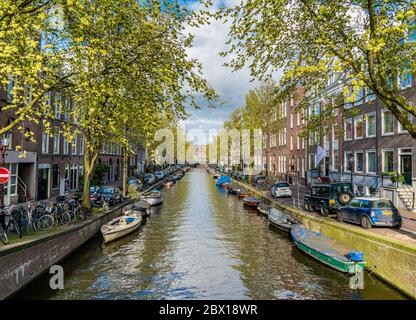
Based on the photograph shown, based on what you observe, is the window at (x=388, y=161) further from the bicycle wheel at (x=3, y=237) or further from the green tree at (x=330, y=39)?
the bicycle wheel at (x=3, y=237)

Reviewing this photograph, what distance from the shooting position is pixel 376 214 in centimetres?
1516

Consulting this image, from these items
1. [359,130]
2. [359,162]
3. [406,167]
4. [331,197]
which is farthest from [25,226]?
[359,130]

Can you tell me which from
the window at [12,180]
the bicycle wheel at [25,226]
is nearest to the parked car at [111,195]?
the window at [12,180]

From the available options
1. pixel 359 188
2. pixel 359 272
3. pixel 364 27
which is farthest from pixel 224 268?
pixel 359 188

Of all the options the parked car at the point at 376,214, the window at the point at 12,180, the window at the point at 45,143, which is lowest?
the parked car at the point at 376,214

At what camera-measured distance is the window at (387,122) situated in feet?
81.5

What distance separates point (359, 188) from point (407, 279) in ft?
65.7

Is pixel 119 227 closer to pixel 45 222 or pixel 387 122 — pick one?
pixel 45 222

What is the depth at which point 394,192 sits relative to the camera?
22.7m

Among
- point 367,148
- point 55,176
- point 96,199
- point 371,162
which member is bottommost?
point 96,199

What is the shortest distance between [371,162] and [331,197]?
34.3 ft

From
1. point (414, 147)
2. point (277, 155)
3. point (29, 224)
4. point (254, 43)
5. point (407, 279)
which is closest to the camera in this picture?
point (407, 279)

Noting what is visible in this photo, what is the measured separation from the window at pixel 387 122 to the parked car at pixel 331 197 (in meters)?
8.52

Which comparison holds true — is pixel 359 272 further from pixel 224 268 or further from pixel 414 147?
pixel 414 147
